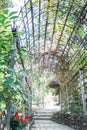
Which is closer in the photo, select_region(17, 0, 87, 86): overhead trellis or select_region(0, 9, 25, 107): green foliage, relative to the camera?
select_region(0, 9, 25, 107): green foliage

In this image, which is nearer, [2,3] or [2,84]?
[2,84]

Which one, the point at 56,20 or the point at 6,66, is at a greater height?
the point at 56,20

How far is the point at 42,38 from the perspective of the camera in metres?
6.10

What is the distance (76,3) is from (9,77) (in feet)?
8.85

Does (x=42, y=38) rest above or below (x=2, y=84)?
above

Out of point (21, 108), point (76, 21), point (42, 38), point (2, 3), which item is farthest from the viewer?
point (42, 38)

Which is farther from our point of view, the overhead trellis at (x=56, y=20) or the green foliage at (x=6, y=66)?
the overhead trellis at (x=56, y=20)

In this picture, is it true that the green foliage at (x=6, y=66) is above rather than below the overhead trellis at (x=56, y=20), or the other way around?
below

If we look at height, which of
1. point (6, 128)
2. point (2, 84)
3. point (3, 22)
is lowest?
point (6, 128)

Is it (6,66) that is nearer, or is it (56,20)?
(6,66)

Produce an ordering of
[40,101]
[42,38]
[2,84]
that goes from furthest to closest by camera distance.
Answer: [40,101], [42,38], [2,84]

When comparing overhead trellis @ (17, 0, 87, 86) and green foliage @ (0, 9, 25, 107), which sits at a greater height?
overhead trellis @ (17, 0, 87, 86)

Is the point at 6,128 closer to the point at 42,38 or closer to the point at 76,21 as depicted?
the point at 76,21

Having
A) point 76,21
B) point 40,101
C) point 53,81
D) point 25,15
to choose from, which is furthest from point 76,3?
point 40,101
